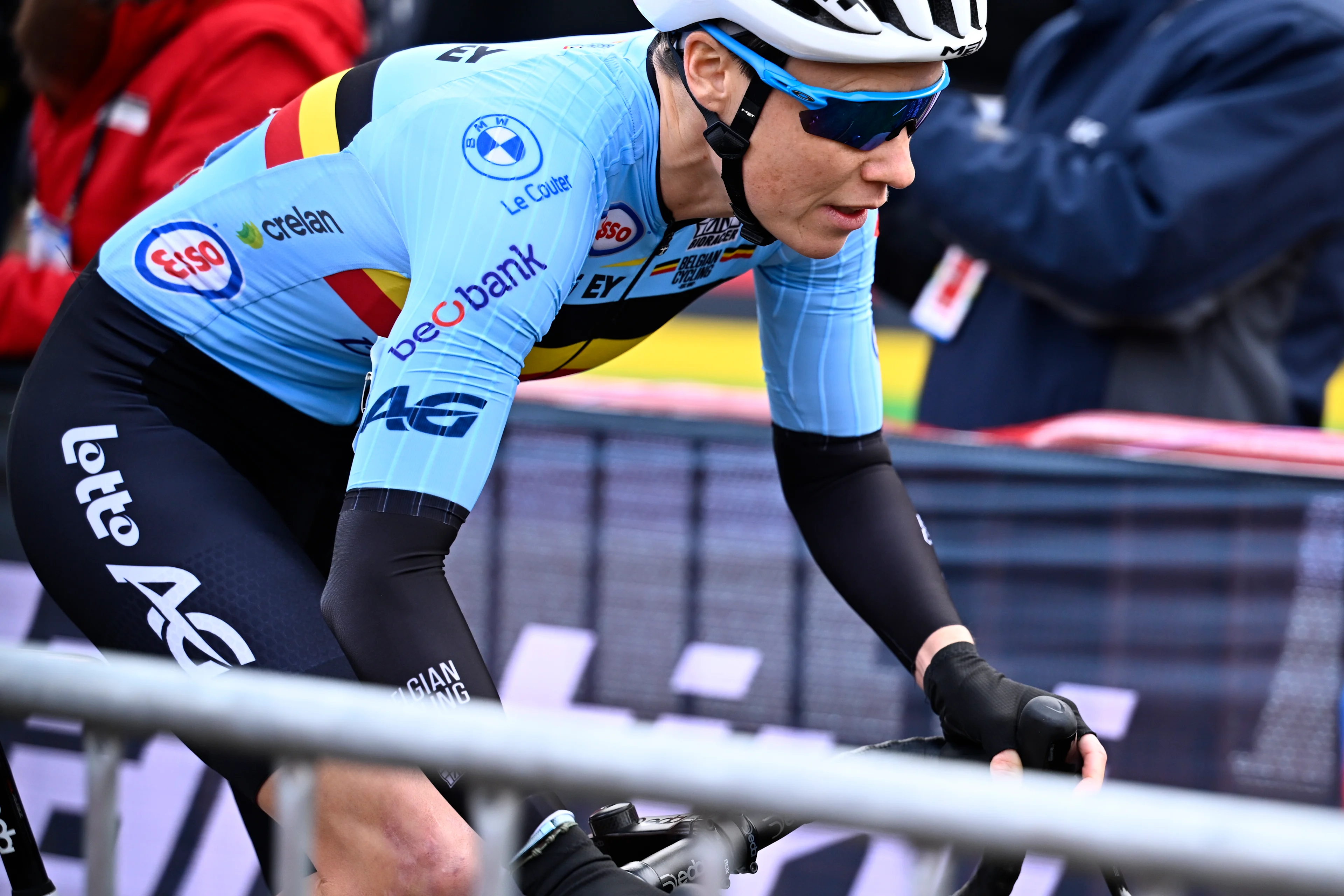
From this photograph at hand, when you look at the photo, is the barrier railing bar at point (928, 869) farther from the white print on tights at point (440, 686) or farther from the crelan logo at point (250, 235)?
the crelan logo at point (250, 235)

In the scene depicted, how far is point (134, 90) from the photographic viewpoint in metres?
3.42

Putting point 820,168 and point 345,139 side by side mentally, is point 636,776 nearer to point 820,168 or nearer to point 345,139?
point 820,168

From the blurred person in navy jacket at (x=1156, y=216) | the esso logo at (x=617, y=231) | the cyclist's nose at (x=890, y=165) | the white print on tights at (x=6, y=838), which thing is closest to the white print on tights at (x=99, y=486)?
the white print on tights at (x=6, y=838)

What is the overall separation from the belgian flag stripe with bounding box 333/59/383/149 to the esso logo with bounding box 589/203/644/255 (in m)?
0.35

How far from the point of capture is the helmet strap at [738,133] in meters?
1.74

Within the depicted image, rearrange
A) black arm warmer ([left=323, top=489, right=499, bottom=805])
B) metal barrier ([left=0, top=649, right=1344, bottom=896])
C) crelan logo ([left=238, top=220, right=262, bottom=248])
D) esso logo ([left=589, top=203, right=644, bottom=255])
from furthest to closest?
1. crelan logo ([left=238, top=220, right=262, bottom=248])
2. esso logo ([left=589, top=203, right=644, bottom=255])
3. black arm warmer ([left=323, top=489, right=499, bottom=805])
4. metal barrier ([left=0, top=649, right=1344, bottom=896])

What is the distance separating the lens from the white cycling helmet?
1.66 m

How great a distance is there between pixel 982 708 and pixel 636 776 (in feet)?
3.11

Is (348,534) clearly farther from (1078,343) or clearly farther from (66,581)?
(1078,343)

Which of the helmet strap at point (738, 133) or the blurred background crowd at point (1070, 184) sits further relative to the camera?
the blurred background crowd at point (1070, 184)

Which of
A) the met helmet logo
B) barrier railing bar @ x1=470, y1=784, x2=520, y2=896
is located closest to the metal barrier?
barrier railing bar @ x1=470, y1=784, x2=520, y2=896

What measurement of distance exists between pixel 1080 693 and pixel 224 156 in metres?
2.10

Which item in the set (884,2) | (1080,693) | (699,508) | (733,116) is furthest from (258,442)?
(1080,693)

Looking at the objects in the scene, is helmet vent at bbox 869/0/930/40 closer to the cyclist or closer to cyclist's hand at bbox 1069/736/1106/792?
the cyclist
